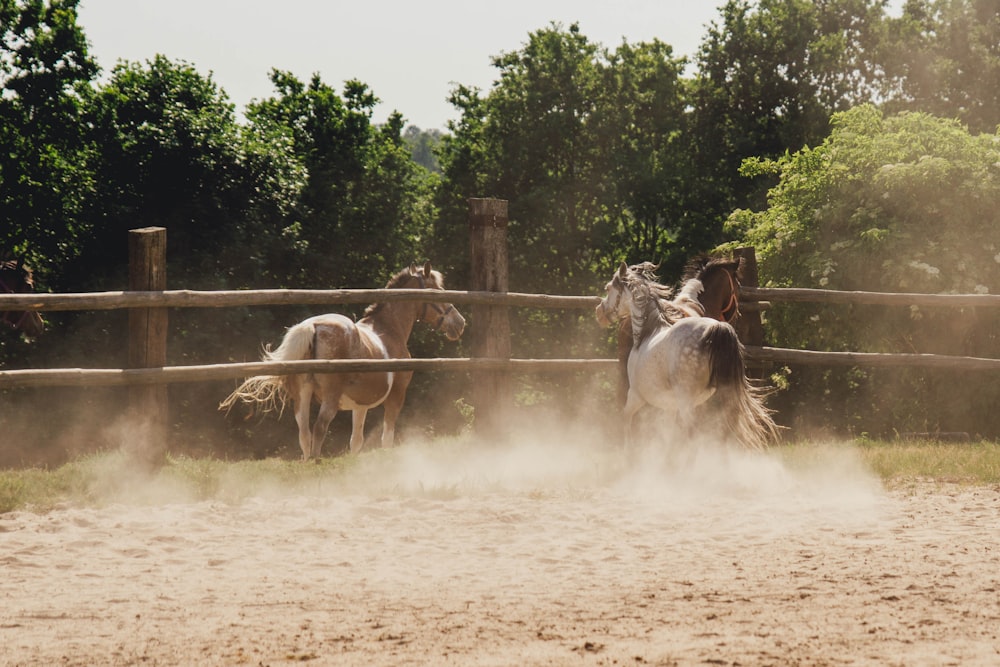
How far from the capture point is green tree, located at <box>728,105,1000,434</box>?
53.7 feet

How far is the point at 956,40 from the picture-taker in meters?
32.8

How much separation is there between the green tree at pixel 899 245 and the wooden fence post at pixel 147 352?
11.8 m

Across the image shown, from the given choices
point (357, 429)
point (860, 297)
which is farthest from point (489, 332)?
point (860, 297)

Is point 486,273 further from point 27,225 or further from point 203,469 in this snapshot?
point 27,225

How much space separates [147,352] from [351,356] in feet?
7.48

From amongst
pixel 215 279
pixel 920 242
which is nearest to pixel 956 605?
pixel 920 242

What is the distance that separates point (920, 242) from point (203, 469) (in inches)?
490

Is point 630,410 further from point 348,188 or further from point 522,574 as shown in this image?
point 348,188

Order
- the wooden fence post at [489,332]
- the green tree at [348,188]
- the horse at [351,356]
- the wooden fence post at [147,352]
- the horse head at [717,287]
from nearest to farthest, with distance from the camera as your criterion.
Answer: the wooden fence post at [147,352], the horse at [351,356], the horse head at [717,287], the wooden fence post at [489,332], the green tree at [348,188]

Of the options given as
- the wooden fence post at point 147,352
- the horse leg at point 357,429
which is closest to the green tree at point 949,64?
the horse leg at point 357,429

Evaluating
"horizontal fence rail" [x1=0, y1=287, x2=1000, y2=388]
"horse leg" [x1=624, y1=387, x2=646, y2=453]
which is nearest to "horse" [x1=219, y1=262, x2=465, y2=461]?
"horizontal fence rail" [x1=0, y1=287, x2=1000, y2=388]

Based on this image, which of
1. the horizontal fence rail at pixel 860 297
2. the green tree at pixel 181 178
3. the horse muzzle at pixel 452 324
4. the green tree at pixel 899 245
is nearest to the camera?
the horizontal fence rail at pixel 860 297

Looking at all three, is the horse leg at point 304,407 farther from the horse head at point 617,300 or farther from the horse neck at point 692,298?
the horse neck at point 692,298

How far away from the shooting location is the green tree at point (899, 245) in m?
16.4
